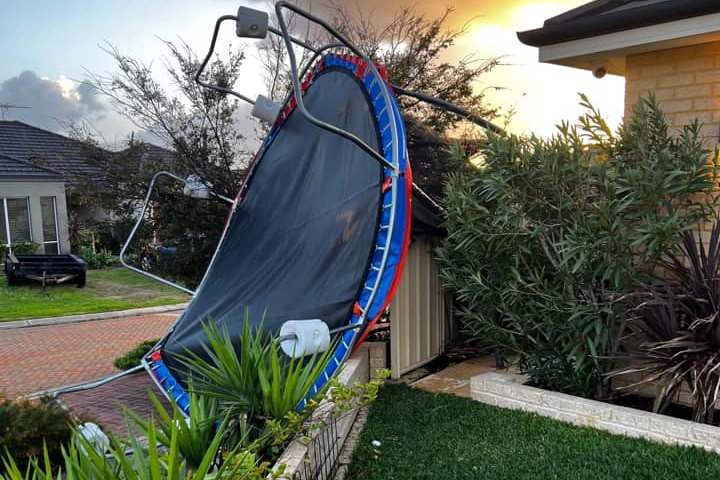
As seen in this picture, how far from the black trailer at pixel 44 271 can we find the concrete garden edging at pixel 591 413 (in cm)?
1194

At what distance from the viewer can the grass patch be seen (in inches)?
131

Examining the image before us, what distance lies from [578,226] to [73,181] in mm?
7634

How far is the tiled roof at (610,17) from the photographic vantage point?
12.9 feet

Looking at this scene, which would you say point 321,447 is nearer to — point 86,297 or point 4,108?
point 86,297

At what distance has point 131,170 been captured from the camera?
8062 mm

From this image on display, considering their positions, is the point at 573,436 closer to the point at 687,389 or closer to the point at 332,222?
the point at 687,389

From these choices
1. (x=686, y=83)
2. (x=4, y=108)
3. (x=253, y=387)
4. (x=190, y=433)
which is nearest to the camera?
(x=190, y=433)

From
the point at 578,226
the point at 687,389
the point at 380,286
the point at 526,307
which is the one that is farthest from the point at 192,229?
the point at 687,389

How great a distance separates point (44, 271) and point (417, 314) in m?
11.1

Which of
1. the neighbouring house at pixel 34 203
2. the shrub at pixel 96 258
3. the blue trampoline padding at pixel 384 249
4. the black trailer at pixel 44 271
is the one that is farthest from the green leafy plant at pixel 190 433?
the shrub at pixel 96 258

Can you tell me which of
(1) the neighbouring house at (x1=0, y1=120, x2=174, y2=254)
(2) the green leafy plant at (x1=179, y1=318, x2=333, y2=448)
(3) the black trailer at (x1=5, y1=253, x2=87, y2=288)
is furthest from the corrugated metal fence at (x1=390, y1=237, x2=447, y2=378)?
(1) the neighbouring house at (x1=0, y1=120, x2=174, y2=254)

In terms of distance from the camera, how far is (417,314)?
566 cm

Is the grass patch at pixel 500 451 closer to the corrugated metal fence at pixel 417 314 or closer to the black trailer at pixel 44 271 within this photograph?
the corrugated metal fence at pixel 417 314

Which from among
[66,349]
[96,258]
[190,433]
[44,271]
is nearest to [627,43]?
[190,433]
